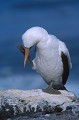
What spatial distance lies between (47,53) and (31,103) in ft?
7.68

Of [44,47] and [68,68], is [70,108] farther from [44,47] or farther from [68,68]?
[68,68]

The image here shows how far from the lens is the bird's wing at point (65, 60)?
10.8 meters

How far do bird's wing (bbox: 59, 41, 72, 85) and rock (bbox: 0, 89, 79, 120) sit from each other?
230cm

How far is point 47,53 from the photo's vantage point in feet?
33.6

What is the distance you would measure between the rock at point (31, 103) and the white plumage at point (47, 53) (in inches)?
56.5

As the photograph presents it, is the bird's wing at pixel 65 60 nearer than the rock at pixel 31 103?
No

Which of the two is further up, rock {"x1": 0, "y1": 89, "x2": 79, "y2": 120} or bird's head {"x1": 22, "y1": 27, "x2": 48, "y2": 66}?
bird's head {"x1": 22, "y1": 27, "x2": 48, "y2": 66}

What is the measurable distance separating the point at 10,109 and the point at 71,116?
1397 millimetres

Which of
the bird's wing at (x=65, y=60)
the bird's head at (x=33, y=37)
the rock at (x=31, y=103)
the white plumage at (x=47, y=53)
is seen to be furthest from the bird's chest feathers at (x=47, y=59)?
the rock at (x=31, y=103)

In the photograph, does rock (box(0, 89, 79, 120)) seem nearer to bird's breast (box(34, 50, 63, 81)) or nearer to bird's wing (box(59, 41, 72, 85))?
bird's breast (box(34, 50, 63, 81))

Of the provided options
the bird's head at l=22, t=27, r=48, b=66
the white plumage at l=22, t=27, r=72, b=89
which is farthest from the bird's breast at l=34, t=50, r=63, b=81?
the bird's head at l=22, t=27, r=48, b=66

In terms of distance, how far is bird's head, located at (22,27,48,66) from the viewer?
9367 millimetres

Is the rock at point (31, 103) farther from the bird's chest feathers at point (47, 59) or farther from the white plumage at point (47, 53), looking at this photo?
the bird's chest feathers at point (47, 59)

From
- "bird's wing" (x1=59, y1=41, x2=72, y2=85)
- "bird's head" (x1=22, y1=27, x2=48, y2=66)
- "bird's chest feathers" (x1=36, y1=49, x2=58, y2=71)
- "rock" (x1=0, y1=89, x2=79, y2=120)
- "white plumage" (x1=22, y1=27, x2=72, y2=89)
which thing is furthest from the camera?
"bird's wing" (x1=59, y1=41, x2=72, y2=85)
